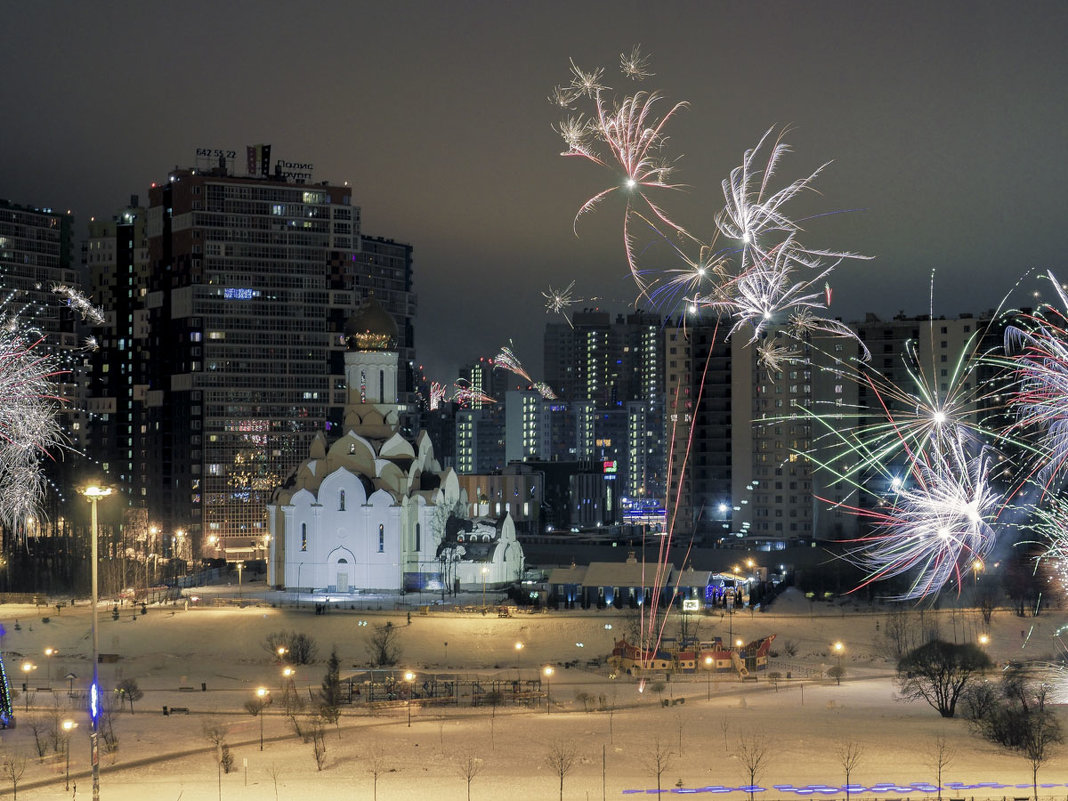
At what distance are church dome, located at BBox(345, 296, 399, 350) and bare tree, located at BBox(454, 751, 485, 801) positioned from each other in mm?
34563

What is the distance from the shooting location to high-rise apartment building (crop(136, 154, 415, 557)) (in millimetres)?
90250

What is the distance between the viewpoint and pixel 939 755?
105ft

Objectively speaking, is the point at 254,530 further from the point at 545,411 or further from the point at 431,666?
the point at 545,411

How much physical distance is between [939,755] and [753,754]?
13.0 feet

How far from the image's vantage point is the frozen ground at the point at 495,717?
3047cm

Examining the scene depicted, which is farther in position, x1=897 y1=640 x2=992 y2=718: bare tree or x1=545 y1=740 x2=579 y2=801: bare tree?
x1=897 y1=640 x2=992 y2=718: bare tree

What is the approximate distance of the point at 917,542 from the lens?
68250 millimetres

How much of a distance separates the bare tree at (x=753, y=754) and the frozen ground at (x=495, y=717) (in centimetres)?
19

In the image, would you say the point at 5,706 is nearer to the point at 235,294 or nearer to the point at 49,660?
the point at 49,660

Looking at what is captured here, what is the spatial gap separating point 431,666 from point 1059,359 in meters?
Answer: 20.9

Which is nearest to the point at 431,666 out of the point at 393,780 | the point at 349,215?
the point at 393,780

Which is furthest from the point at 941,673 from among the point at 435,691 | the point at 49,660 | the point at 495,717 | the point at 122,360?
the point at 122,360

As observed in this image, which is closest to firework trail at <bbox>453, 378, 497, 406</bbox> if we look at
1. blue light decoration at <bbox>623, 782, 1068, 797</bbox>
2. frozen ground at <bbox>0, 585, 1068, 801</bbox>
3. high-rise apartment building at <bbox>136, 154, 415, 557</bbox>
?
high-rise apartment building at <bbox>136, 154, 415, 557</bbox>

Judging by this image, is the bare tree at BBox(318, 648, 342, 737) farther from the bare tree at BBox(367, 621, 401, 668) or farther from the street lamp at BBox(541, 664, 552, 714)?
the street lamp at BBox(541, 664, 552, 714)
